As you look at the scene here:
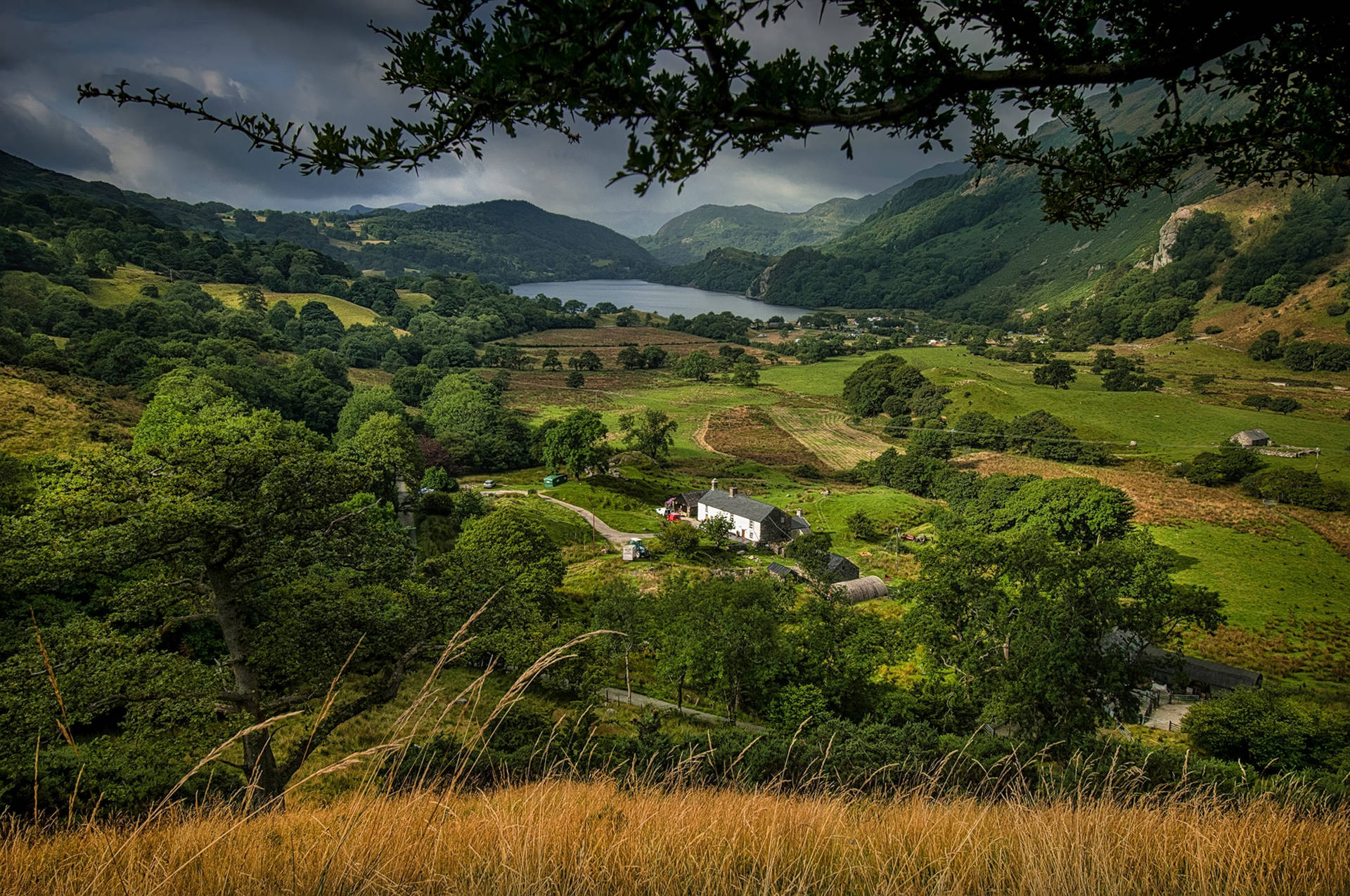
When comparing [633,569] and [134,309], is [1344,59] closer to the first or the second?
[633,569]

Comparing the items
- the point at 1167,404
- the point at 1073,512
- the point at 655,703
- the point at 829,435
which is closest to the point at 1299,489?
the point at 1073,512

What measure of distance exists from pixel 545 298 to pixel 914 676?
14736 cm

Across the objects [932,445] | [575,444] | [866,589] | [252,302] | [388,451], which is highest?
[252,302]

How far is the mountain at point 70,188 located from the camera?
401 ft

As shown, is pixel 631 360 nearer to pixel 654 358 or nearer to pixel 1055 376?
pixel 654 358

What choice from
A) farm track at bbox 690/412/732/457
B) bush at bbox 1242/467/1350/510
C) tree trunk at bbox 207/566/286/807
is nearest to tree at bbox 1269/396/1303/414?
bush at bbox 1242/467/1350/510

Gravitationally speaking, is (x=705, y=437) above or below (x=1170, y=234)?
below

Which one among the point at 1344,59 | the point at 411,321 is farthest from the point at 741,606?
the point at 411,321

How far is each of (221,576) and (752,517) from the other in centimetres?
3564

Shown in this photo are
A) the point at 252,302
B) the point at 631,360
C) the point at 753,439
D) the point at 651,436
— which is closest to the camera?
the point at 651,436

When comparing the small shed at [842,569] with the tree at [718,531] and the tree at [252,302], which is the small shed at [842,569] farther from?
the tree at [252,302]

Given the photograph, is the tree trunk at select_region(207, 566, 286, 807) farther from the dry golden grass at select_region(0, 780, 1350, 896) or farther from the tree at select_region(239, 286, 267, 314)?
the tree at select_region(239, 286, 267, 314)

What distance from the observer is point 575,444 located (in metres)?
50.2

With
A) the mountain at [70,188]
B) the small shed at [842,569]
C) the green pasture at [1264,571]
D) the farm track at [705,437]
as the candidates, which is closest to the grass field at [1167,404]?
the green pasture at [1264,571]
